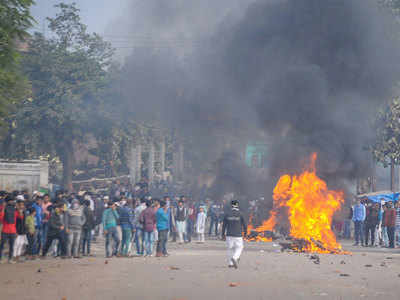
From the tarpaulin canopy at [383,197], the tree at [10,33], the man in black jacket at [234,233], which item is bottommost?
the man in black jacket at [234,233]

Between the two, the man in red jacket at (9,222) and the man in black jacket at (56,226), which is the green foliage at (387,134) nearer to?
the man in black jacket at (56,226)

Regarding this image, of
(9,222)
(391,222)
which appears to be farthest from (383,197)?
(9,222)

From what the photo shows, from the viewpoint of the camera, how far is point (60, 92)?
117 ft

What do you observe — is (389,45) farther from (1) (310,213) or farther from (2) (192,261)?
(2) (192,261)

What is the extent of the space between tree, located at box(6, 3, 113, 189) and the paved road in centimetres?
2118

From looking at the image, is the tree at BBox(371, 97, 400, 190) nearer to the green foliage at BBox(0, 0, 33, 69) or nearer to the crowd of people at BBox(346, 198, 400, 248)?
the crowd of people at BBox(346, 198, 400, 248)

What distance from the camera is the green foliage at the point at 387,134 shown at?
30172 millimetres

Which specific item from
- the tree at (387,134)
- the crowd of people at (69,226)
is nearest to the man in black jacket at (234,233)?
the crowd of people at (69,226)

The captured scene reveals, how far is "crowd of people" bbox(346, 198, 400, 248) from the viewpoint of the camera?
2195cm

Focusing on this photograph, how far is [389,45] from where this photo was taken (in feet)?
87.8

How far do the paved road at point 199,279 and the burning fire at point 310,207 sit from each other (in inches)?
125

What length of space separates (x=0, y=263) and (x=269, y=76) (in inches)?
625

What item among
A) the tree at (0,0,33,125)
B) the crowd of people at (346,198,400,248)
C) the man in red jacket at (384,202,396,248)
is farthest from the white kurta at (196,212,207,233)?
the tree at (0,0,33,125)

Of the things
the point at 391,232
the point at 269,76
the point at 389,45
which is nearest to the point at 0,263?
the point at 391,232
